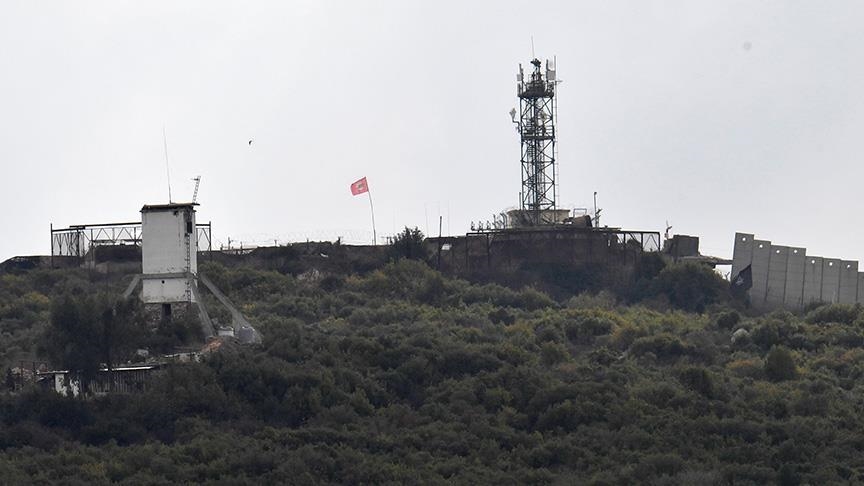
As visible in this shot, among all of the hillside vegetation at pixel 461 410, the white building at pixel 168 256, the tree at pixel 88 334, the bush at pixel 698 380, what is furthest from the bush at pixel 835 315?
the tree at pixel 88 334

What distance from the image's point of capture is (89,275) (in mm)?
84688

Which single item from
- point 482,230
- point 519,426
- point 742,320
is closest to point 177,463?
point 519,426

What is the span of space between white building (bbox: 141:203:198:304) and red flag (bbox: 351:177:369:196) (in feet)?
78.0

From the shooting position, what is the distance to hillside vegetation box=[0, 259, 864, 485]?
5562 cm

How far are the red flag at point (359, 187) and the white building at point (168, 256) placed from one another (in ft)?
78.0

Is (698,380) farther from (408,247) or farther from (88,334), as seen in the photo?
(408,247)

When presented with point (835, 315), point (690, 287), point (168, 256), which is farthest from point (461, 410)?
point (690, 287)

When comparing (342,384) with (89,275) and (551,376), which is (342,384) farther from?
(89,275)

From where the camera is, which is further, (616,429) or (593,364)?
(593,364)

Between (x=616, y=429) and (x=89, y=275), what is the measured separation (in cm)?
3027

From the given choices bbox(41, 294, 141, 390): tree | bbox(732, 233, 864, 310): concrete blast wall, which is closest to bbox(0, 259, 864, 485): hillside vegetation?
bbox(41, 294, 141, 390): tree

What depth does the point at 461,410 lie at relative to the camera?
61.0m

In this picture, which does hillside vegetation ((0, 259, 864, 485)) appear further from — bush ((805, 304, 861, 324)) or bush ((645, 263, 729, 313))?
bush ((645, 263, 729, 313))

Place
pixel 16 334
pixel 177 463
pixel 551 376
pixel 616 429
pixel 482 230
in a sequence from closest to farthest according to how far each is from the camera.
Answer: pixel 177 463 → pixel 616 429 → pixel 551 376 → pixel 16 334 → pixel 482 230
